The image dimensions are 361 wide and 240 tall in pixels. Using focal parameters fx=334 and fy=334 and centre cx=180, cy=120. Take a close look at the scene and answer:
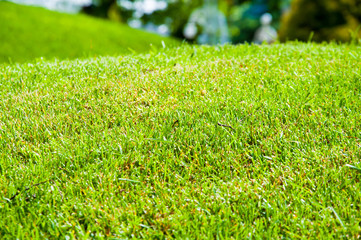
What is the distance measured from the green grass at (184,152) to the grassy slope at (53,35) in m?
7.96

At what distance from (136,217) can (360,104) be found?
2726 mm

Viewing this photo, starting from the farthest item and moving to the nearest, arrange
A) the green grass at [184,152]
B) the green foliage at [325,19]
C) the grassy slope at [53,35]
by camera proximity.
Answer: the grassy slope at [53,35]
the green foliage at [325,19]
the green grass at [184,152]

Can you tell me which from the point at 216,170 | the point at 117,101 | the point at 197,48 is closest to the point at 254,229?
the point at 216,170

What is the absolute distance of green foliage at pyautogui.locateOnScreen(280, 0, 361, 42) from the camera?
1044cm

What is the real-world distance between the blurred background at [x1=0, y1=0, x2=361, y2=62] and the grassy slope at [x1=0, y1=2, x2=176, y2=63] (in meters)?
1.01

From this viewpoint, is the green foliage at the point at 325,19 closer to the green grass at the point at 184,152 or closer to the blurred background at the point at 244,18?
the blurred background at the point at 244,18

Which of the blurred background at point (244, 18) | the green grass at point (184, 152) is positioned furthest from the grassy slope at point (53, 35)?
the green grass at point (184, 152)

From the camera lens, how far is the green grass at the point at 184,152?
245cm

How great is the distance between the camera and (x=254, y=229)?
7.71 ft

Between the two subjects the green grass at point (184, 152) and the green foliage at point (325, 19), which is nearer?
the green grass at point (184, 152)

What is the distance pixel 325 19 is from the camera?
1070cm

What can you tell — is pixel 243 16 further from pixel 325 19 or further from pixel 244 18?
pixel 325 19

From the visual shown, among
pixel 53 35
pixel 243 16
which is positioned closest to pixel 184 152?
pixel 53 35

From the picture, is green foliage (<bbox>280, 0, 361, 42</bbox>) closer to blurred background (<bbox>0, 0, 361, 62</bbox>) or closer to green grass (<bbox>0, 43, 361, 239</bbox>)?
blurred background (<bbox>0, 0, 361, 62</bbox>)
